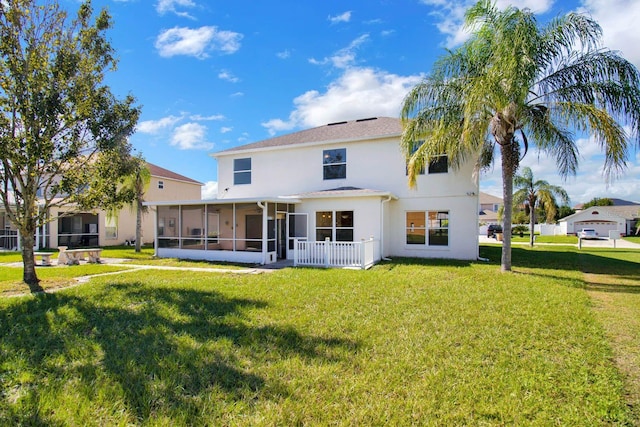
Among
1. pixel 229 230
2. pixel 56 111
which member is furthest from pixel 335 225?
pixel 56 111

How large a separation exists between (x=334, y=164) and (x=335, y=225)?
12.4 feet

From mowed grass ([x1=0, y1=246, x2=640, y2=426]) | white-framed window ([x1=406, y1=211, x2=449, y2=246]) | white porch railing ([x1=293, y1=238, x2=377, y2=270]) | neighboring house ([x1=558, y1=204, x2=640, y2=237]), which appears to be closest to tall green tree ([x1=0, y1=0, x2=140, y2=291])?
mowed grass ([x1=0, y1=246, x2=640, y2=426])

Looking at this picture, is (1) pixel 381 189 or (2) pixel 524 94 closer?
(2) pixel 524 94

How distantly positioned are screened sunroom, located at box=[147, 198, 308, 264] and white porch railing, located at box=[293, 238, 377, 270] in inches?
51.3

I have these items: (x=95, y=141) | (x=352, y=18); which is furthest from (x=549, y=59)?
(x=95, y=141)

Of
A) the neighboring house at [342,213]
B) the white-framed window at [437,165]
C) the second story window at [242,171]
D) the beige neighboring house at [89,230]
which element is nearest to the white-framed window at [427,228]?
the neighboring house at [342,213]

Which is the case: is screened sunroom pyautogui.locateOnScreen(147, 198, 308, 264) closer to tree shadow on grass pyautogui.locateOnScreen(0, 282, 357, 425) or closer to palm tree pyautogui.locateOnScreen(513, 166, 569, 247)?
tree shadow on grass pyautogui.locateOnScreen(0, 282, 357, 425)

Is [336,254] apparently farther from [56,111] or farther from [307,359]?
[56,111]

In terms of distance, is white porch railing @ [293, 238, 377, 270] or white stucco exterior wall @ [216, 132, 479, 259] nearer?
white porch railing @ [293, 238, 377, 270]

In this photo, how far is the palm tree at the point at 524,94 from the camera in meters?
9.95

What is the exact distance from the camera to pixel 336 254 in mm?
13281

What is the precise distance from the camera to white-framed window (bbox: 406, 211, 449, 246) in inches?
621

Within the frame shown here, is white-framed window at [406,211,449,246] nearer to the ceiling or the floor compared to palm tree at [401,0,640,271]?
nearer to the floor

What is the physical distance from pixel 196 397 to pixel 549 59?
1335 centimetres
